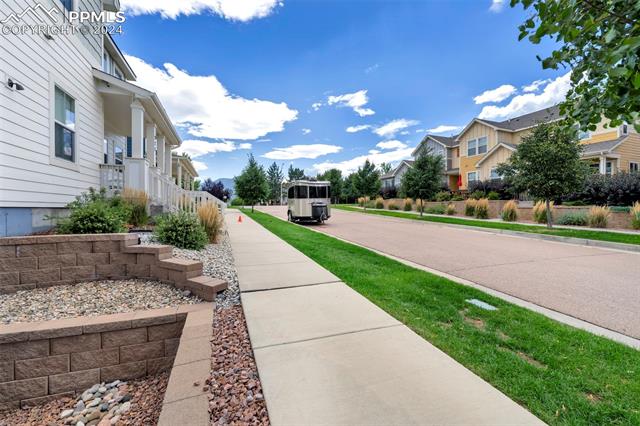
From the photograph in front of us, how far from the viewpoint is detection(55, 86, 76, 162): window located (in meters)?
6.39

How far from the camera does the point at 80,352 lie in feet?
10.3

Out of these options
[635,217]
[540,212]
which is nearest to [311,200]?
[540,212]

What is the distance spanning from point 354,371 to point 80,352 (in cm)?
302

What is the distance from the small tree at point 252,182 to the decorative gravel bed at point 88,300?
2254 centimetres

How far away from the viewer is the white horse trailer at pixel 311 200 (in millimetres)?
16797

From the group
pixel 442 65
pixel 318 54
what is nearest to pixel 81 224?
pixel 318 54

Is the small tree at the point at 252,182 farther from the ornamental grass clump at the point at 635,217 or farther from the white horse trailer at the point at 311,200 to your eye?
the ornamental grass clump at the point at 635,217

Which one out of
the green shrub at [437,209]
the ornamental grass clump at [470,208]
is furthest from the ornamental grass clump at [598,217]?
the green shrub at [437,209]

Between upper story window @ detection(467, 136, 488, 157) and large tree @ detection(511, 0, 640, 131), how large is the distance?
29905 mm

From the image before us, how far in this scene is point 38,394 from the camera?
10.0 ft

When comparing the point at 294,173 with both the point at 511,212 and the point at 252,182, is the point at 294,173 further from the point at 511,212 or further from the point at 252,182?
the point at 511,212

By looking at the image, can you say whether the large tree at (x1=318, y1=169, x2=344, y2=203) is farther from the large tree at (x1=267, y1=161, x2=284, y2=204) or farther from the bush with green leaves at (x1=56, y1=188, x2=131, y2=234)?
the bush with green leaves at (x1=56, y1=188, x2=131, y2=234)

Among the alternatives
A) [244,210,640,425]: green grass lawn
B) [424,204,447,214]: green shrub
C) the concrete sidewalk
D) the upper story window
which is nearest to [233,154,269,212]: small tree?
[424,204,447,214]: green shrub

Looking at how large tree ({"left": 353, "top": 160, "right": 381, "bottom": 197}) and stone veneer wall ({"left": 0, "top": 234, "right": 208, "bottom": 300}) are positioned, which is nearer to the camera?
stone veneer wall ({"left": 0, "top": 234, "right": 208, "bottom": 300})
